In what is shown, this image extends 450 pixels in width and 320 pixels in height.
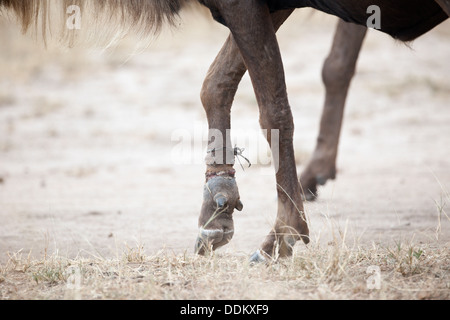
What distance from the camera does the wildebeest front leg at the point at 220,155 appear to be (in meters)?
3.09

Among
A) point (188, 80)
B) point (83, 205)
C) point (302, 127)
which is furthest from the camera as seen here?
point (188, 80)

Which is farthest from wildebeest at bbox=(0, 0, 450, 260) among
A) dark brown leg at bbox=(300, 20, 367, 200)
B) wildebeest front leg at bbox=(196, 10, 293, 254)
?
dark brown leg at bbox=(300, 20, 367, 200)

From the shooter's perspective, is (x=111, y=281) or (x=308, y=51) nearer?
(x=111, y=281)

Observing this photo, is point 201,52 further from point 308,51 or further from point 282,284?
point 282,284

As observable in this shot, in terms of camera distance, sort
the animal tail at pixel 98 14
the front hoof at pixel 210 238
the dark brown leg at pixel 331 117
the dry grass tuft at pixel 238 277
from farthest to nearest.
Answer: the dark brown leg at pixel 331 117 → the animal tail at pixel 98 14 → the front hoof at pixel 210 238 → the dry grass tuft at pixel 238 277

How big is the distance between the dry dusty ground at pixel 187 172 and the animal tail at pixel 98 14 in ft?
0.48

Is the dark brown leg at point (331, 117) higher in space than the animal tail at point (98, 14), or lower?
lower

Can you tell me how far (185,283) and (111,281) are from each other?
313 millimetres

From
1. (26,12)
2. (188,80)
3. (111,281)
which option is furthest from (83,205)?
(188,80)

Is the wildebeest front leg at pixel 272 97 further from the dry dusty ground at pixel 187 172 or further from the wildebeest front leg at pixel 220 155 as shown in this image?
the wildebeest front leg at pixel 220 155

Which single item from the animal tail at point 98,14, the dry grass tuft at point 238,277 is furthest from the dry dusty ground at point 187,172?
A: the animal tail at point 98,14

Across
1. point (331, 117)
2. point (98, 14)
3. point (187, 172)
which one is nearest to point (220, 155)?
point (98, 14)

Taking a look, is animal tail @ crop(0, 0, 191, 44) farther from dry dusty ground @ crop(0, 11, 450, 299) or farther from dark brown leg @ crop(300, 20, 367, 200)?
dark brown leg @ crop(300, 20, 367, 200)
